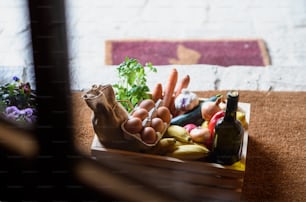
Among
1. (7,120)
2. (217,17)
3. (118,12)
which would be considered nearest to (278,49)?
(217,17)

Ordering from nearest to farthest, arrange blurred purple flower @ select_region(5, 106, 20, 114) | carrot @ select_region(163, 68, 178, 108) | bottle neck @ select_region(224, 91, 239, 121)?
bottle neck @ select_region(224, 91, 239, 121) → blurred purple flower @ select_region(5, 106, 20, 114) → carrot @ select_region(163, 68, 178, 108)

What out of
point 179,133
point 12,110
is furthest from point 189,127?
point 12,110

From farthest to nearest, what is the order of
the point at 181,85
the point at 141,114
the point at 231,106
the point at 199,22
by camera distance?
the point at 199,22 → the point at 181,85 → the point at 141,114 → the point at 231,106

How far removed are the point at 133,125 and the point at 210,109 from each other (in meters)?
0.19

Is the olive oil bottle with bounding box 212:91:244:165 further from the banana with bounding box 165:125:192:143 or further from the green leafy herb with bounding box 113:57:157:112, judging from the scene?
the green leafy herb with bounding box 113:57:157:112

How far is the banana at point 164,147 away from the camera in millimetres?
1083

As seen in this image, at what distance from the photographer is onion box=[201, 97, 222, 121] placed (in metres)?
1.15

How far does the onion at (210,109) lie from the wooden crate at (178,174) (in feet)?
0.33

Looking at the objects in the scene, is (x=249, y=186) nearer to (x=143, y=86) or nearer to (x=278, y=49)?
(x=143, y=86)

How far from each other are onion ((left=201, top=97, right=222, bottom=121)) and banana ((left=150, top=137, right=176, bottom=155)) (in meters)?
0.11

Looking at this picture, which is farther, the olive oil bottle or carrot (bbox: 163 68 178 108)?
carrot (bbox: 163 68 178 108)

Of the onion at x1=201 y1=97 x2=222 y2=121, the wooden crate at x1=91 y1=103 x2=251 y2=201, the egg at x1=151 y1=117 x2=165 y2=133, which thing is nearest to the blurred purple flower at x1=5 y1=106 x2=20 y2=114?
the wooden crate at x1=91 y1=103 x2=251 y2=201

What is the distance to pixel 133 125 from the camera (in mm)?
1075

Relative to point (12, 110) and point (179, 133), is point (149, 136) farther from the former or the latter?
point (12, 110)
